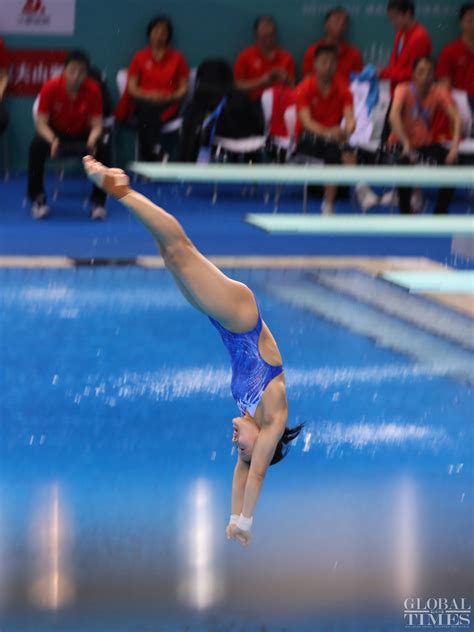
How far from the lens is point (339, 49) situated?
37.4 feet

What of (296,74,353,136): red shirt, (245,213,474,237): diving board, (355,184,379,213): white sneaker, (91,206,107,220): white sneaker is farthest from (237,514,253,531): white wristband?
(355,184,379,213): white sneaker

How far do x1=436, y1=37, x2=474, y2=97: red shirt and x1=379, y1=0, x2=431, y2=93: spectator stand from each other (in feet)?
2.08

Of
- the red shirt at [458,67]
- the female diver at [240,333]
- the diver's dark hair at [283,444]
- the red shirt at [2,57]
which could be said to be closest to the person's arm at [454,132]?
the red shirt at [458,67]

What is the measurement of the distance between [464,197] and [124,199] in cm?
929

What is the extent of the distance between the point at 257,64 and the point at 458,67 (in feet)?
7.19

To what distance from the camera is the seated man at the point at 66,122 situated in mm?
9445

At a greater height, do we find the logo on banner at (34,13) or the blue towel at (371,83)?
the logo on banner at (34,13)

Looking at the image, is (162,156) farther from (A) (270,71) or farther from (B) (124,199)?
(B) (124,199)

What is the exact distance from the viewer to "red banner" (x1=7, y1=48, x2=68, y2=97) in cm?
1173

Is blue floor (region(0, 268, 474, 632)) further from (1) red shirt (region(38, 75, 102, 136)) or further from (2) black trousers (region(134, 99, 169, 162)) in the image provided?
(2) black trousers (region(134, 99, 169, 162))

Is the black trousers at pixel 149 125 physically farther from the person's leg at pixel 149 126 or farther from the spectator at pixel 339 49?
the spectator at pixel 339 49

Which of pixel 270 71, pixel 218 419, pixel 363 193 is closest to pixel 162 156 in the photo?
pixel 270 71

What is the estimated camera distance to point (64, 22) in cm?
1177

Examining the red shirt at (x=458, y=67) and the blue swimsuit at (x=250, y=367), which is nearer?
the blue swimsuit at (x=250, y=367)
